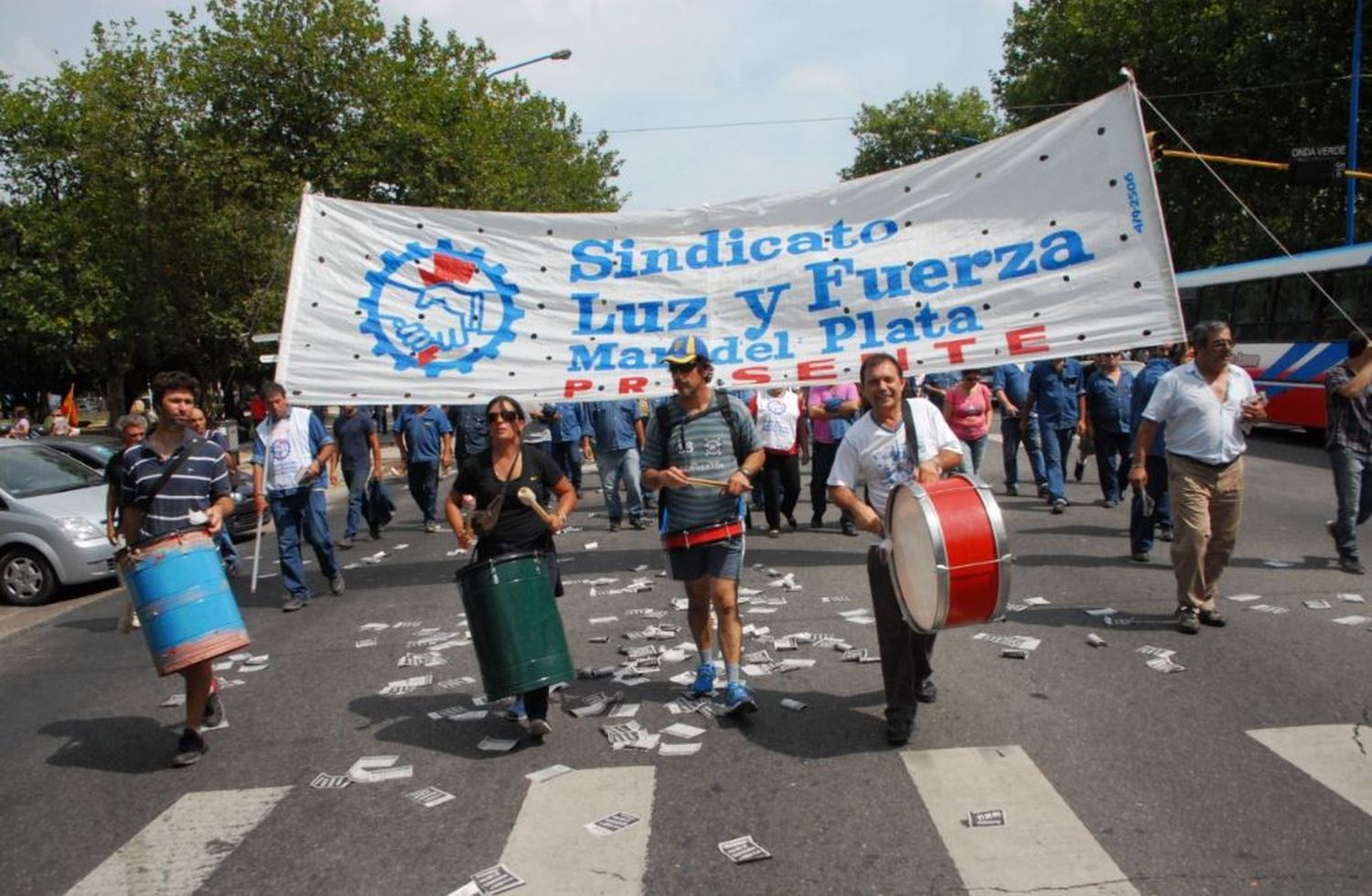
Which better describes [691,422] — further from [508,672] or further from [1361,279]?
[1361,279]

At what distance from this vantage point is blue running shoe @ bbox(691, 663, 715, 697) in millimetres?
5484

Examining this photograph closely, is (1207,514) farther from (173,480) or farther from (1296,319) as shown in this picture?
(1296,319)

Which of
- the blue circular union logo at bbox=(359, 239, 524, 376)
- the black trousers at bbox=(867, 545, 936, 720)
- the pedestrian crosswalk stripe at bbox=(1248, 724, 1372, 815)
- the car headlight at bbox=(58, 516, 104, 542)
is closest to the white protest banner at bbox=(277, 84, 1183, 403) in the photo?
the blue circular union logo at bbox=(359, 239, 524, 376)

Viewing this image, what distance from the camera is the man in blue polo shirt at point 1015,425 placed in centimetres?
1180

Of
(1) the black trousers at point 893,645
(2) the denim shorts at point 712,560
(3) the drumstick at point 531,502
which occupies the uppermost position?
(3) the drumstick at point 531,502

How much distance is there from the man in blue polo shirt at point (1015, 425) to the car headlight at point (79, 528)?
9764 millimetres

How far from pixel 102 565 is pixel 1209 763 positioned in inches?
393

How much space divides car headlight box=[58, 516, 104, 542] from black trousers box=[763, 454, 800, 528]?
6.70m

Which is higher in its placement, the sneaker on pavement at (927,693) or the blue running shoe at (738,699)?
the blue running shoe at (738,699)

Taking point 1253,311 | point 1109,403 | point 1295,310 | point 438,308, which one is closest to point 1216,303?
point 1253,311

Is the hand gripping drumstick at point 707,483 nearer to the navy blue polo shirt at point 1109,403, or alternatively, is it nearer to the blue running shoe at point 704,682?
the blue running shoe at point 704,682

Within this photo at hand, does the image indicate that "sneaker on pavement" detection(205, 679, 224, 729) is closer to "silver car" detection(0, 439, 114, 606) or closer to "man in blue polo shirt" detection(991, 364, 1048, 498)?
"silver car" detection(0, 439, 114, 606)

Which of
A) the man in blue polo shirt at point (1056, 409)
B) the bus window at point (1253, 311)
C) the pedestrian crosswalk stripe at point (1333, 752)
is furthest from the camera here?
the bus window at point (1253, 311)

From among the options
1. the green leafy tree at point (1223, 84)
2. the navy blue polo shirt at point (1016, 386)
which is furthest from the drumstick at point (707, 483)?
the green leafy tree at point (1223, 84)
